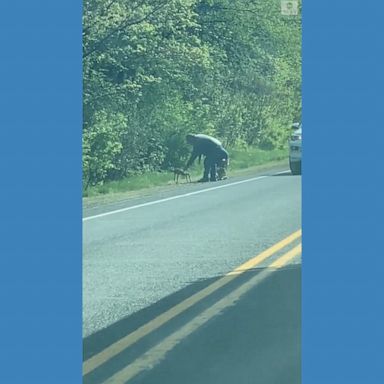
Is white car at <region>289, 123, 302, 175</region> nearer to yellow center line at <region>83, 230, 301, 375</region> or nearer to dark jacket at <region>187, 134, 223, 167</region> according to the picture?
yellow center line at <region>83, 230, 301, 375</region>

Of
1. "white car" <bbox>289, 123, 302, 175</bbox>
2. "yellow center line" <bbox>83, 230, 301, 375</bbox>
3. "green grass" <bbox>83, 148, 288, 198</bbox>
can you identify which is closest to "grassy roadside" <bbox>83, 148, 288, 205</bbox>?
"green grass" <bbox>83, 148, 288, 198</bbox>

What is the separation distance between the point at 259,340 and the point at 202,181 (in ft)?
3.09

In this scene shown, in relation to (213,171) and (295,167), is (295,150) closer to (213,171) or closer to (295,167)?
(295,167)

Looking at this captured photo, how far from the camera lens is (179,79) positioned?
555 cm

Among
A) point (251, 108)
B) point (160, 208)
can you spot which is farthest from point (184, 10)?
point (160, 208)

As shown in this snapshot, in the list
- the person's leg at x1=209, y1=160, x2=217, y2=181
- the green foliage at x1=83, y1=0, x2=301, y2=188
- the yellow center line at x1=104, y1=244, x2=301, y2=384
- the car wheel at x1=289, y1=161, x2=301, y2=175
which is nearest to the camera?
the yellow center line at x1=104, y1=244, x2=301, y2=384

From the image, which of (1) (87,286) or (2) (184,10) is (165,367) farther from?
(2) (184,10)

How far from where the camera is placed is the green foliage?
17.7 feet

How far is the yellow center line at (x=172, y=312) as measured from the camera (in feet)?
16.6

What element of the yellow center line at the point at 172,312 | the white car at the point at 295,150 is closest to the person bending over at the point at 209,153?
the white car at the point at 295,150

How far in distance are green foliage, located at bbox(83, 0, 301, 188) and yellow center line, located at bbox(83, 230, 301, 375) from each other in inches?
21.5

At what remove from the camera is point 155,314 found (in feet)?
16.8

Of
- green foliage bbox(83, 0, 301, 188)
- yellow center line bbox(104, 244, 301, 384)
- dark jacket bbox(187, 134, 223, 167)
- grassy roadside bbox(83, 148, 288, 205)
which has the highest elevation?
green foliage bbox(83, 0, 301, 188)

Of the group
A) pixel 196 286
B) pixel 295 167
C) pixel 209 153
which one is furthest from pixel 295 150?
pixel 196 286
